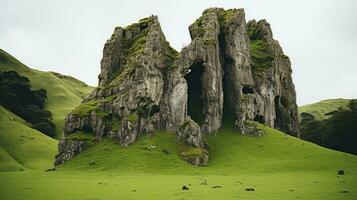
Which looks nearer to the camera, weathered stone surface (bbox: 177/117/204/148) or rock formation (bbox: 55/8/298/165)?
weathered stone surface (bbox: 177/117/204/148)

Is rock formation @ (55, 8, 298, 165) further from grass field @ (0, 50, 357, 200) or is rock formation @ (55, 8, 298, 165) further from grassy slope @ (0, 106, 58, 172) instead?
grassy slope @ (0, 106, 58, 172)

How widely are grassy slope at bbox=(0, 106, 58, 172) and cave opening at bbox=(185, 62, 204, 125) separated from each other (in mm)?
46040

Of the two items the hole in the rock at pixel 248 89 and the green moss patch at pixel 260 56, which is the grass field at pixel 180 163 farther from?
the green moss patch at pixel 260 56

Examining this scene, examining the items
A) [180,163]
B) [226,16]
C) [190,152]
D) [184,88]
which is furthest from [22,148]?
[226,16]

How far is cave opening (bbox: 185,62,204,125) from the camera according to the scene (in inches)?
4739

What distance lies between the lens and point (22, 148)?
12556 centimetres

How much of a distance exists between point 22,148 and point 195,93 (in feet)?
196

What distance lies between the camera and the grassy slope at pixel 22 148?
110312 mm

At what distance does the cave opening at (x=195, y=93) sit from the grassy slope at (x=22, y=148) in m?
46.0

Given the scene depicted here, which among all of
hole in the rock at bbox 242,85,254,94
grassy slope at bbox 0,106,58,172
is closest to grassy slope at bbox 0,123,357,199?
hole in the rock at bbox 242,85,254,94

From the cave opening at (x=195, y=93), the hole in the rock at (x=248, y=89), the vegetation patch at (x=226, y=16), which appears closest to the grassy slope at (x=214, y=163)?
the cave opening at (x=195, y=93)

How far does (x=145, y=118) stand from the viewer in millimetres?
107875

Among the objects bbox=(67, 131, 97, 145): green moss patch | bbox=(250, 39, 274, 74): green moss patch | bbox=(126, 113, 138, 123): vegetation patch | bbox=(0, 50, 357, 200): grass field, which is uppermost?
bbox=(250, 39, 274, 74): green moss patch

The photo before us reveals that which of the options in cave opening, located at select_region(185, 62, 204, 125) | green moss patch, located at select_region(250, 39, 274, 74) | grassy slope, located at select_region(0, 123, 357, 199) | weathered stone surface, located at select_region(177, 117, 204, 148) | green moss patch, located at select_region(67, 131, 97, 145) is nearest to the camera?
grassy slope, located at select_region(0, 123, 357, 199)
